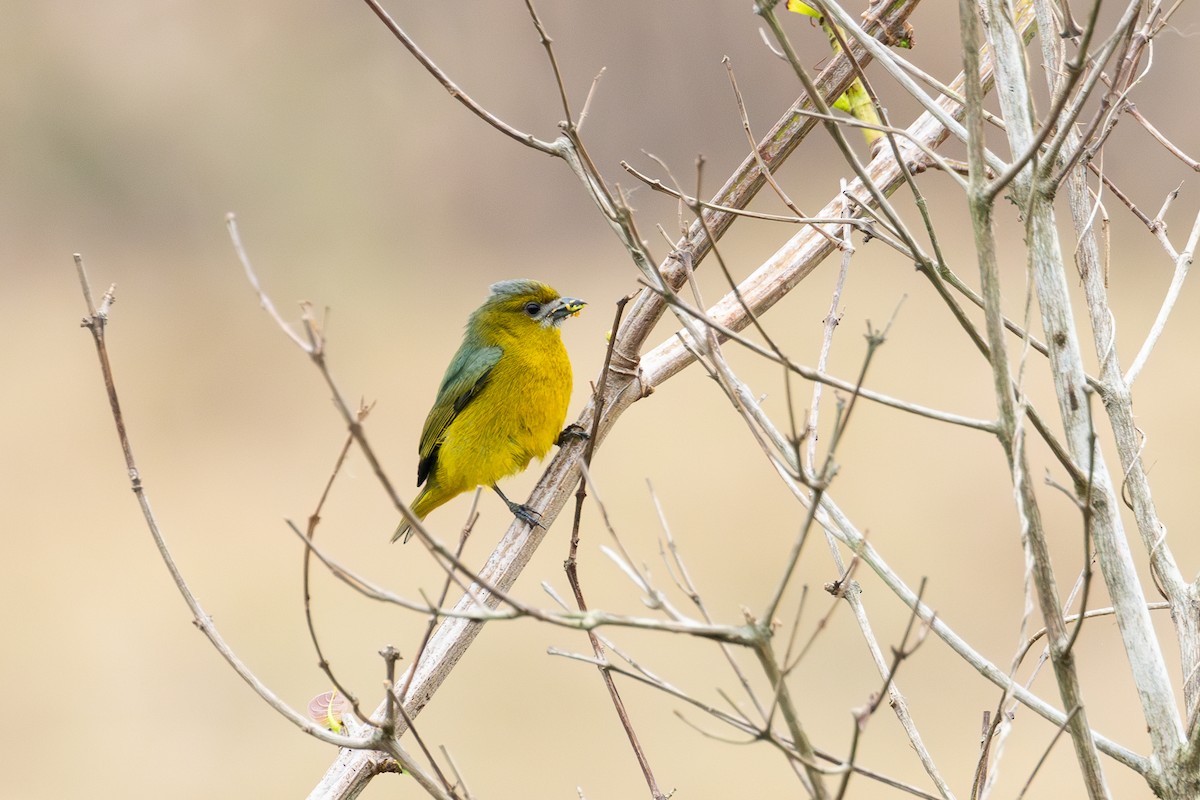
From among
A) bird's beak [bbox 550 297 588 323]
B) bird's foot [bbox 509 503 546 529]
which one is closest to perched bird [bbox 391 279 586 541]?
bird's beak [bbox 550 297 588 323]

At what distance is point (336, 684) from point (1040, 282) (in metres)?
0.80

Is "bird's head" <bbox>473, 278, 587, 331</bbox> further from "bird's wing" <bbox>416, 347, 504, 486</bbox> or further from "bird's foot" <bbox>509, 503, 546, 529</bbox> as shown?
"bird's foot" <bbox>509, 503, 546, 529</bbox>

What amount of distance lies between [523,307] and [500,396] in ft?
0.90

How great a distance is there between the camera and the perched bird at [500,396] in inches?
112

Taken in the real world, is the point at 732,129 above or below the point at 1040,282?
above

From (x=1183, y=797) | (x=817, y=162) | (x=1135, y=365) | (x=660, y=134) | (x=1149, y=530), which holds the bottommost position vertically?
(x=1183, y=797)

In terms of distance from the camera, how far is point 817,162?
347 inches

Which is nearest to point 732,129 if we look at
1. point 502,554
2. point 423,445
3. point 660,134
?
point 660,134

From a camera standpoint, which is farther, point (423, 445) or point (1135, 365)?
point (423, 445)

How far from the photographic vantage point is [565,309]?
2.92m

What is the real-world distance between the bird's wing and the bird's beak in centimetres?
18

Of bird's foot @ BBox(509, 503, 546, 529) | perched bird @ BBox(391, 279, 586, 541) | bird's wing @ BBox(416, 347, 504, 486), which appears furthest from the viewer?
bird's wing @ BBox(416, 347, 504, 486)

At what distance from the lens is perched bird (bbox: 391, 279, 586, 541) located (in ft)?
9.34

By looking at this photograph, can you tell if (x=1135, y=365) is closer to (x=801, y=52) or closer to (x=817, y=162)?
(x=801, y=52)
